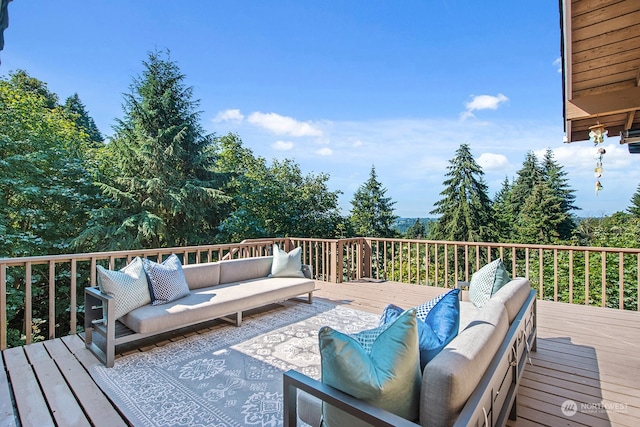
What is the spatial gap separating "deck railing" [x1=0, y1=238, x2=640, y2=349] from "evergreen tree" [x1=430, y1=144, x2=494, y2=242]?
467 cm

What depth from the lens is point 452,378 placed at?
1.06m

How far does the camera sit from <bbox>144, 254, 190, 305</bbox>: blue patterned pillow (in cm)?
320

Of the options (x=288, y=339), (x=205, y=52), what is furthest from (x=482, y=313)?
(x=205, y=52)

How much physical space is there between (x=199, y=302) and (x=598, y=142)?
16.5ft

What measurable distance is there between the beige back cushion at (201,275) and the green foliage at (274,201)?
5571 mm

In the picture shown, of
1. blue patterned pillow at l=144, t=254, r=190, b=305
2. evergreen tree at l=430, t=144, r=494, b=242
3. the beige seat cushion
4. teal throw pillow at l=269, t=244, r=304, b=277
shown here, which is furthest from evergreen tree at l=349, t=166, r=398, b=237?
blue patterned pillow at l=144, t=254, r=190, b=305

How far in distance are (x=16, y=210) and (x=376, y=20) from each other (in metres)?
10.3

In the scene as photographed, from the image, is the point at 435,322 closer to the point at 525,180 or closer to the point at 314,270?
the point at 314,270

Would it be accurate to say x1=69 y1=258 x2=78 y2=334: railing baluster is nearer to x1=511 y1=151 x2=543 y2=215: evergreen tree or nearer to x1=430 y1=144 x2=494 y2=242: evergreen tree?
x1=430 y1=144 x2=494 y2=242: evergreen tree

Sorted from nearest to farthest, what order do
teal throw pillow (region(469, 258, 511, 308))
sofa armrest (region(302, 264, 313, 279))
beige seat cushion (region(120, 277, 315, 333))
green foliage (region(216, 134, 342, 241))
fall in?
teal throw pillow (region(469, 258, 511, 308)) < beige seat cushion (region(120, 277, 315, 333)) < sofa armrest (region(302, 264, 313, 279)) < green foliage (region(216, 134, 342, 241))

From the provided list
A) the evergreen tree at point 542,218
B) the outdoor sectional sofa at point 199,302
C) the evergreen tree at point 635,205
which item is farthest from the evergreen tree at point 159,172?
the evergreen tree at point 635,205

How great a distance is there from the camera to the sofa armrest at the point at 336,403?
0.99 meters

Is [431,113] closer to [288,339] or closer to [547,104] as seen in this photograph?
[547,104]

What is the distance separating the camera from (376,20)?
7.32 m
